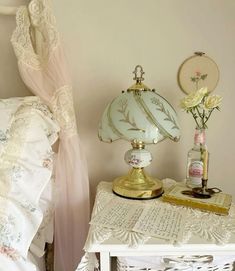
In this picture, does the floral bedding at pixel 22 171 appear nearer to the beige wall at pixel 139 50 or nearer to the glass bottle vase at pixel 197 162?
the beige wall at pixel 139 50

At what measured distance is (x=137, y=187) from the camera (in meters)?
1.20

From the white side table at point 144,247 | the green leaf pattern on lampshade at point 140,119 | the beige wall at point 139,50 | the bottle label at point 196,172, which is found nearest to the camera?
the white side table at point 144,247

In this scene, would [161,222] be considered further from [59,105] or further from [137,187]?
[59,105]

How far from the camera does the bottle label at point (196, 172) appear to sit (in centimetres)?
119

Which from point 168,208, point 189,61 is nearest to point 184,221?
point 168,208

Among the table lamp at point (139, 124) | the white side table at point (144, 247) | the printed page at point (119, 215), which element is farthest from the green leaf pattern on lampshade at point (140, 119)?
the white side table at point (144, 247)

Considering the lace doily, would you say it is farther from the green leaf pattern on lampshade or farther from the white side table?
the green leaf pattern on lampshade

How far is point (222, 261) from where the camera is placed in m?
0.96

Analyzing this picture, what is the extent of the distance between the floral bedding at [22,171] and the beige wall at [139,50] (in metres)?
0.27

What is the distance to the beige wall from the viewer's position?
1.34 m

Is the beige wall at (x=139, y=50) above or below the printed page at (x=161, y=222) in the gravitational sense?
above

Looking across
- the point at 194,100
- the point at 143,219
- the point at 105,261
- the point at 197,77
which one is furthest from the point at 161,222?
the point at 197,77

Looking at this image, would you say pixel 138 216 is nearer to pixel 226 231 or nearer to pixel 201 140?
pixel 226 231

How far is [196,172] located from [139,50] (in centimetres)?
60
